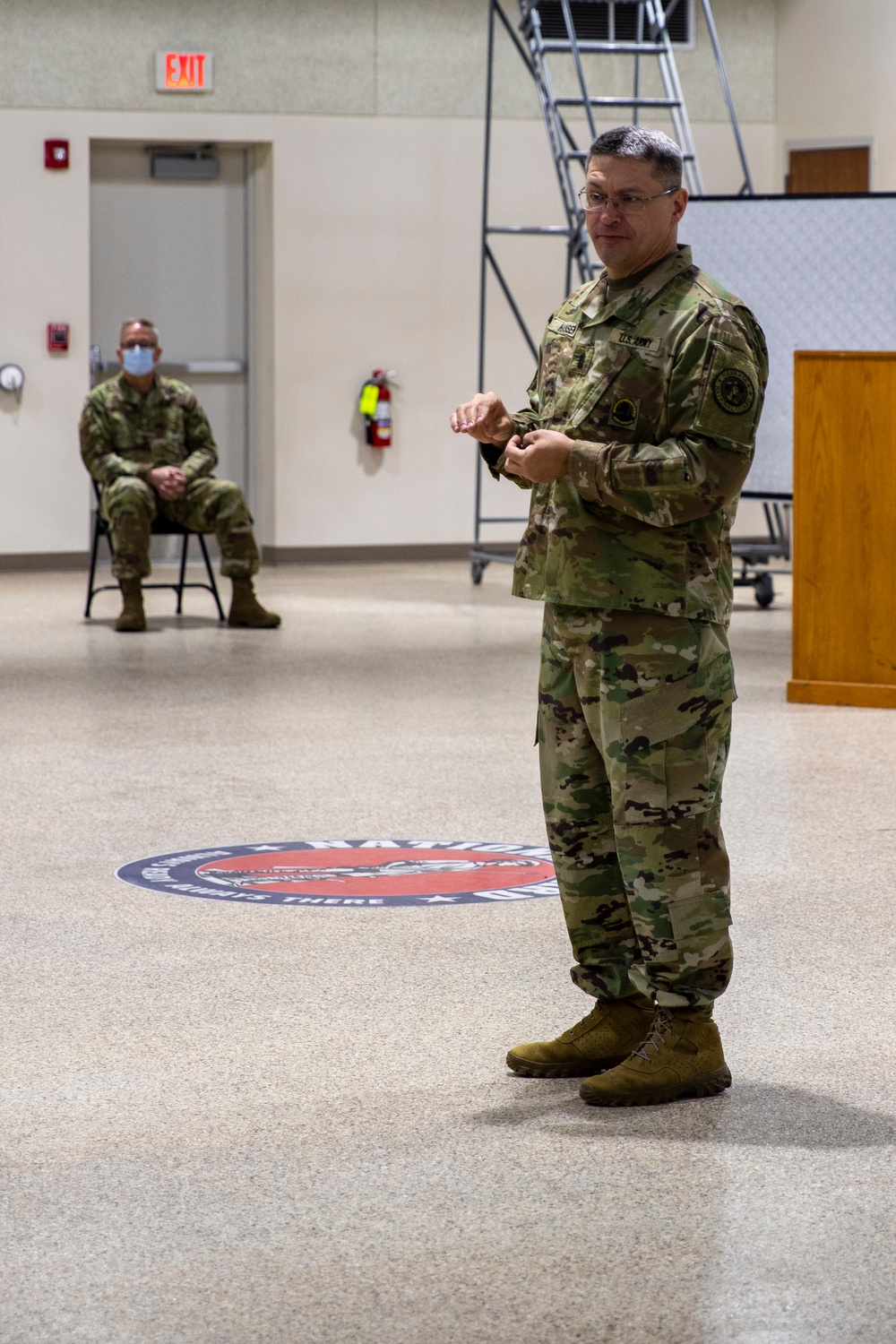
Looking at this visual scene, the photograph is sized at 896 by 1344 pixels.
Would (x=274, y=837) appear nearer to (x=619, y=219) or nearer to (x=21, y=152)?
(x=619, y=219)

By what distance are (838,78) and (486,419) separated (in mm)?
11010

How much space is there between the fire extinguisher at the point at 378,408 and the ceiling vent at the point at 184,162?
1.66 metres

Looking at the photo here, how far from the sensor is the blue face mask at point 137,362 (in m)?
9.44

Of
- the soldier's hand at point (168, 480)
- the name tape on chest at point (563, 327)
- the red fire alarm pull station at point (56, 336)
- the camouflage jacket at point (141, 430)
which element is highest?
the red fire alarm pull station at point (56, 336)

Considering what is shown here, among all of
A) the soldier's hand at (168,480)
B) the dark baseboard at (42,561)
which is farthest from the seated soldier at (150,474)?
the dark baseboard at (42,561)

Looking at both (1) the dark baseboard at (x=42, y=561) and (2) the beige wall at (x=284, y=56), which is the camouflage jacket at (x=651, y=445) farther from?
(2) the beige wall at (x=284, y=56)

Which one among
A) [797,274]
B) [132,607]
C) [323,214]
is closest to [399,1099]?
[132,607]

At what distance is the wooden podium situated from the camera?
706 cm

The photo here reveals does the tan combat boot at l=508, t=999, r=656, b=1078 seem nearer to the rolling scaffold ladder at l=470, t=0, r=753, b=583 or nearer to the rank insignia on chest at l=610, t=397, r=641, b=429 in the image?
the rank insignia on chest at l=610, t=397, r=641, b=429

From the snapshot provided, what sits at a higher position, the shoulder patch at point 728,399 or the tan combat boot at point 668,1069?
the shoulder patch at point 728,399

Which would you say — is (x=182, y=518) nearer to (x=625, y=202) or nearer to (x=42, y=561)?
(x=42, y=561)

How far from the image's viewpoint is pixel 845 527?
23.4 ft

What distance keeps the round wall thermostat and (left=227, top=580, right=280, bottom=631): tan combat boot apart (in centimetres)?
358

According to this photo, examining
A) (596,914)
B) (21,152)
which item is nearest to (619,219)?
(596,914)
